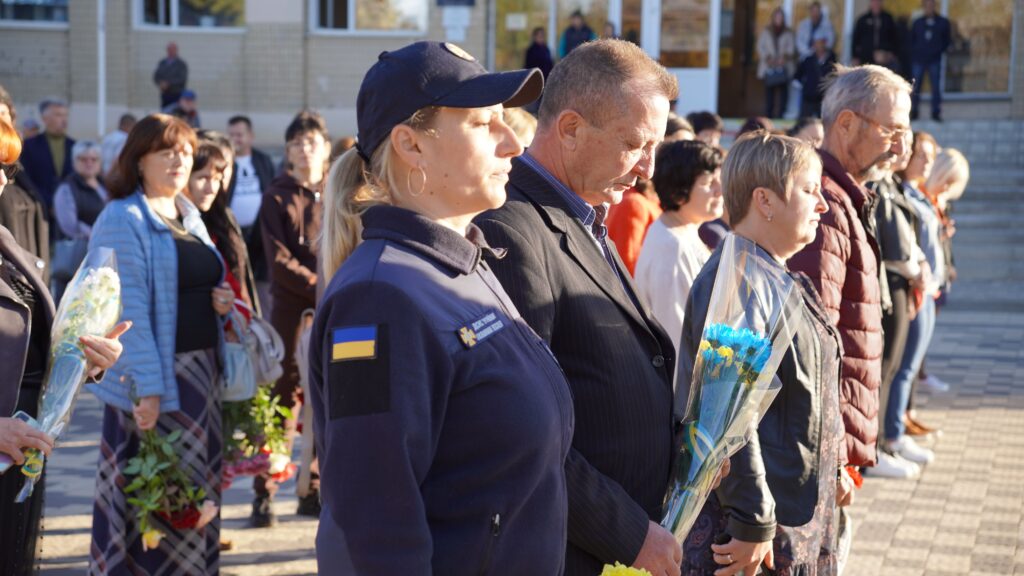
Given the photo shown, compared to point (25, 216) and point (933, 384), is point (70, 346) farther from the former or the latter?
point (933, 384)

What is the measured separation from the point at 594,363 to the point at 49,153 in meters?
11.9

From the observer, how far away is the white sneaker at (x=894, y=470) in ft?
23.9

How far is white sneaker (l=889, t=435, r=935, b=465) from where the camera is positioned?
7594 mm

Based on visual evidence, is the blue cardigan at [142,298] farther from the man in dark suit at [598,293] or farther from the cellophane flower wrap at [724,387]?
the cellophane flower wrap at [724,387]

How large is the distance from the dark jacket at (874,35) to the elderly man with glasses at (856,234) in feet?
49.7

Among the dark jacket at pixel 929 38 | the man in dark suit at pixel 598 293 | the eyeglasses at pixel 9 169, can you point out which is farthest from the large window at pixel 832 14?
the man in dark suit at pixel 598 293

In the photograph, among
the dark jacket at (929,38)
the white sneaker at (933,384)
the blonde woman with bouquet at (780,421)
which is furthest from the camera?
the dark jacket at (929,38)

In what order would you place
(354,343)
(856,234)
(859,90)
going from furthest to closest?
(859,90), (856,234), (354,343)

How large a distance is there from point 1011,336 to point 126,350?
1020 cm

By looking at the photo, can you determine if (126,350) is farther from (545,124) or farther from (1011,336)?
(1011,336)

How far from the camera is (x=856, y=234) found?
445 cm

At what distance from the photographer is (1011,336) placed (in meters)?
12.3

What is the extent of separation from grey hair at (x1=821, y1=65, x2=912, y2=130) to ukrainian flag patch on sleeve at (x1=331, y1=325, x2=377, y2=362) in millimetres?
3129

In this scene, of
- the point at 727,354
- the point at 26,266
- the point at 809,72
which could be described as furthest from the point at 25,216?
the point at 809,72
